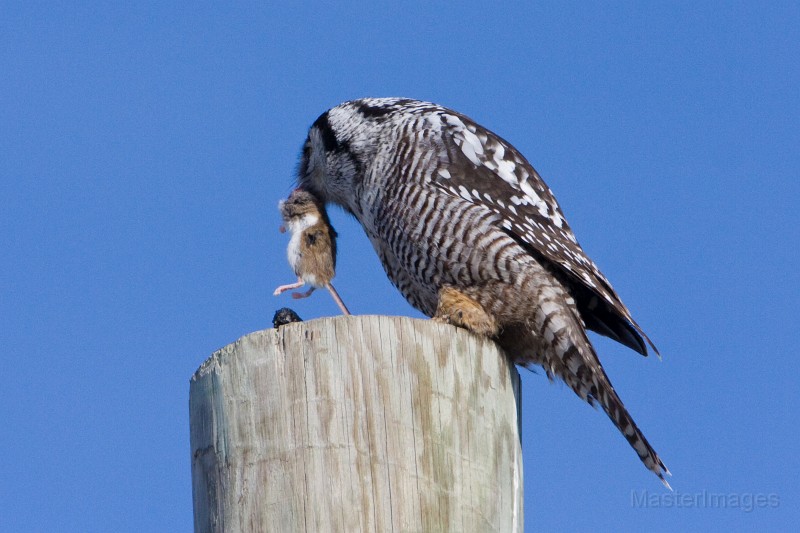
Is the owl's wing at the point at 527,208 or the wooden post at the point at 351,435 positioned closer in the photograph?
the wooden post at the point at 351,435

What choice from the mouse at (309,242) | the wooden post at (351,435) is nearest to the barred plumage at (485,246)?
the mouse at (309,242)

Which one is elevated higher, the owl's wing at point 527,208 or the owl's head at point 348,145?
the owl's head at point 348,145

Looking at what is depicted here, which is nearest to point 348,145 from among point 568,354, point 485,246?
point 485,246

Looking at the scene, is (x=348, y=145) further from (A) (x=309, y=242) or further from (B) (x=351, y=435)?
(B) (x=351, y=435)

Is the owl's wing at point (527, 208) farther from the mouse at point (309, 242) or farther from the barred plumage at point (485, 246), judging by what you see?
the mouse at point (309, 242)

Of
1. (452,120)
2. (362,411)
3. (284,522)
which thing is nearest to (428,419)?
(362,411)

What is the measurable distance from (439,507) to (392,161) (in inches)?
122

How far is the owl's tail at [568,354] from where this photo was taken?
5.45 meters

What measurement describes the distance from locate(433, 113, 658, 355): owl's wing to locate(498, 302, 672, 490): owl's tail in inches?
9.5

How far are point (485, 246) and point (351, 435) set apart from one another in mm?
2430

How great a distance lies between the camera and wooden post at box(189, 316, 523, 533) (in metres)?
3.46

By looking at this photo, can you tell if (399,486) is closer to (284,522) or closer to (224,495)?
(284,522)

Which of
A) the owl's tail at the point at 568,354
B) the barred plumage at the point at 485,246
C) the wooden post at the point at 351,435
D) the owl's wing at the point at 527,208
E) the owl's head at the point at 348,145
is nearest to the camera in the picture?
the wooden post at the point at 351,435

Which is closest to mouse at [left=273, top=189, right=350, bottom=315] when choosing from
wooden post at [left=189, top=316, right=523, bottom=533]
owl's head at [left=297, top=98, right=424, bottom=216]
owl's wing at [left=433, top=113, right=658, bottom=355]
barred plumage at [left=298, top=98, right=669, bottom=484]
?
owl's head at [left=297, top=98, right=424, bottom=216]
